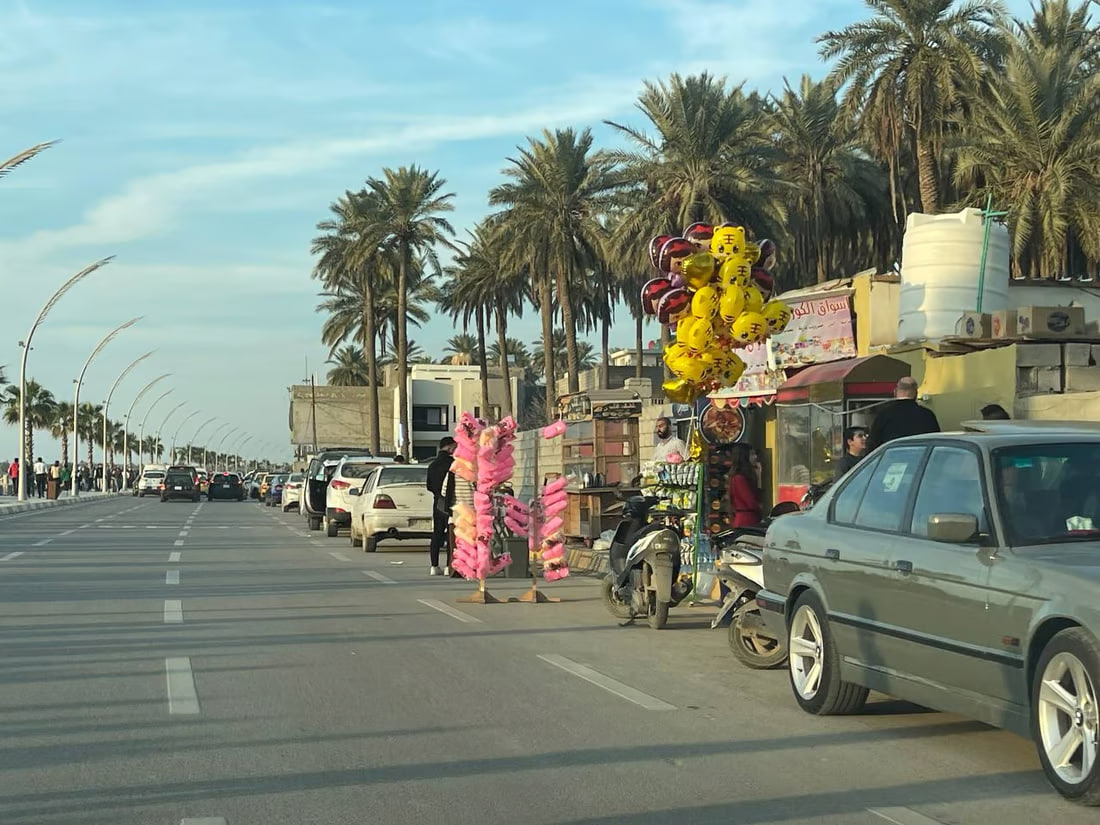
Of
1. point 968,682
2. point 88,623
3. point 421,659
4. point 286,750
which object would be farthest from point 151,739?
point 88,623

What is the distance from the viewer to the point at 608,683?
31.3 feet

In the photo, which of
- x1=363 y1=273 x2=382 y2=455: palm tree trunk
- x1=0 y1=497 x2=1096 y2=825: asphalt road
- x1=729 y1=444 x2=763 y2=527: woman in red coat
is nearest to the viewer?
x1=0 y1=497 x2=1096 y2=825: asphalt road

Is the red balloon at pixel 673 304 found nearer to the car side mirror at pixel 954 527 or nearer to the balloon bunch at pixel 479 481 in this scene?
the balloon bunch at pixel 479 481

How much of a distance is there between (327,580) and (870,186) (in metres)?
35.5

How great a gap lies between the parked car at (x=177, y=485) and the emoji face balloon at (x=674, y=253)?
5733 centimetres

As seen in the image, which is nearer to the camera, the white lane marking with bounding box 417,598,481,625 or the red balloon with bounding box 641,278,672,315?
the white lane marking with bounding box 417,598,481,625

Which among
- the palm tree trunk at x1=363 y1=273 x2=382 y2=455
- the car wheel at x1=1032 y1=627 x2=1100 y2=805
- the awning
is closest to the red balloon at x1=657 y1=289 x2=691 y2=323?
the awning

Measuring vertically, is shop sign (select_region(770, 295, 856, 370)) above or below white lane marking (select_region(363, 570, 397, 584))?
above

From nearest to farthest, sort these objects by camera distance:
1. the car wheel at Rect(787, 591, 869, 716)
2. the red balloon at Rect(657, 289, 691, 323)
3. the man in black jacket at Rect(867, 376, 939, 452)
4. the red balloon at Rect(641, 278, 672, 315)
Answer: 1. the car wheel at Rect(787, 591, 869, 716)
2. the man in black jacket at Rect(867, 376, 939, 452)
3. the red balloon at Rect(657, 289, 691, 323)
4. the red balloon at Rect(641, 278, 672, 315)

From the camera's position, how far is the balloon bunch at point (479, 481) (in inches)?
608

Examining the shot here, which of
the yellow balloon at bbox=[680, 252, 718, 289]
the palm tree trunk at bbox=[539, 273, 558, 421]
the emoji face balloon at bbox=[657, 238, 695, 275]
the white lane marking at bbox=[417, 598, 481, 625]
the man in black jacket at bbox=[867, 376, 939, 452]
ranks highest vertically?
the palm tree trunk at bbox=[539, 273, 558, 421]

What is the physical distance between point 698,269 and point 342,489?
53.7 feet

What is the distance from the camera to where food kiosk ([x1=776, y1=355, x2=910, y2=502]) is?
18250 mm

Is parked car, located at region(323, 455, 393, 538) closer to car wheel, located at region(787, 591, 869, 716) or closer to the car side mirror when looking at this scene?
car wheel, located at region(787, 591, 869, 716)
